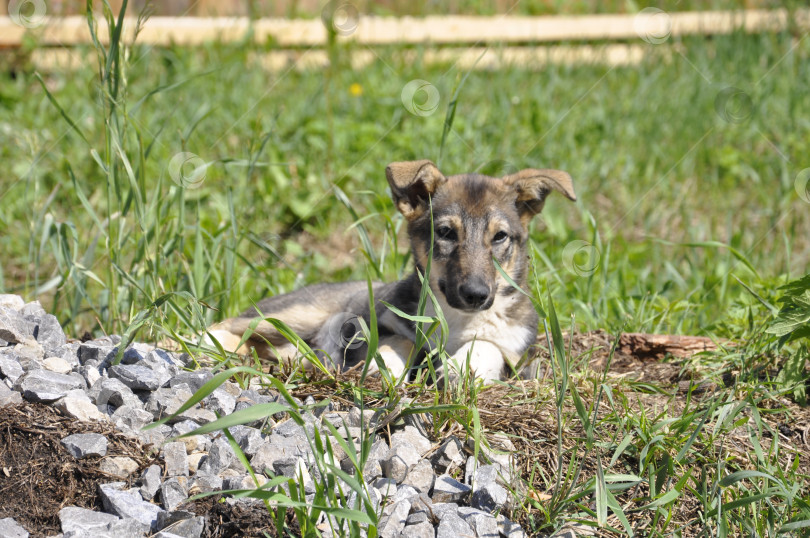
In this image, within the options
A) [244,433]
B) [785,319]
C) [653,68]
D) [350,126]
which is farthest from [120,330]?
[653,68]

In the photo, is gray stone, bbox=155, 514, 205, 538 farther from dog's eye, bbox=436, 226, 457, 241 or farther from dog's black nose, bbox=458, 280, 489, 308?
dog's eye, bbox=436, 226, 457, 241

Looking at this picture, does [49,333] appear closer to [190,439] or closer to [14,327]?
[14,327]

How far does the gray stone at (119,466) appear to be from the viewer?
94.7 inches

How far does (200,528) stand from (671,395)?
1.92 m

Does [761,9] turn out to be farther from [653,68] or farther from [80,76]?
[80,76]

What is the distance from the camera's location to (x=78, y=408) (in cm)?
260

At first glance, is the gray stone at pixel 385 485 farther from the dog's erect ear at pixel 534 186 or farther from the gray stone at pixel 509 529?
the dog's erect ear at pixel 534 186

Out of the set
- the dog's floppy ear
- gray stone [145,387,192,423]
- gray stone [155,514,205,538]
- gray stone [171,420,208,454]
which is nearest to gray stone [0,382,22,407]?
gray stone [145,387,192,423]

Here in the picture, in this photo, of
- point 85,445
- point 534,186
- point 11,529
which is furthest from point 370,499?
point 534,186

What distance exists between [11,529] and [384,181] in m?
4.43

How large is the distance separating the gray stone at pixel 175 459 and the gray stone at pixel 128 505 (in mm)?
131

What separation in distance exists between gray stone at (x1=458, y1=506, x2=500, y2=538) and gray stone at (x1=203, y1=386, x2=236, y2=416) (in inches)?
34.4
